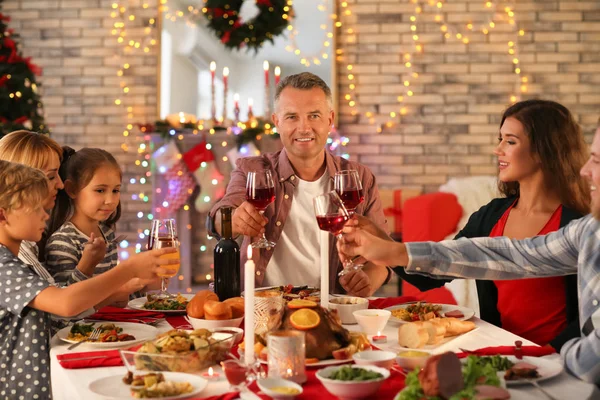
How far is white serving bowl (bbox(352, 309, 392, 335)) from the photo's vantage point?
205 centimetres

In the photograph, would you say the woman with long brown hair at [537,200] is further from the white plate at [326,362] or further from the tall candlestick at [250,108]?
the tall candlestick at [250,108]

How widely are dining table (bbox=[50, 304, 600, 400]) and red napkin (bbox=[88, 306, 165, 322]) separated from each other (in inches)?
3.2

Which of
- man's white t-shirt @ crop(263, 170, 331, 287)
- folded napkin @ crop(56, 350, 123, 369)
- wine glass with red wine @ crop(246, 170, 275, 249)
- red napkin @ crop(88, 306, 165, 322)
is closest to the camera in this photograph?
folded napkin @ crop(56, 350, 123, 369)

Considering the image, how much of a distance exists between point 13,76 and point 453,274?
15.3ft

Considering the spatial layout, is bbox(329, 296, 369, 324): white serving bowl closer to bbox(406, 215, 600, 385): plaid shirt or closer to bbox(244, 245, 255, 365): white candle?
bbox(406, 215, 600, 385): plaid shirt

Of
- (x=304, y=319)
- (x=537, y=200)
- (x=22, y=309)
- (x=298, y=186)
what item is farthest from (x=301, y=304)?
(x=298, y=186)

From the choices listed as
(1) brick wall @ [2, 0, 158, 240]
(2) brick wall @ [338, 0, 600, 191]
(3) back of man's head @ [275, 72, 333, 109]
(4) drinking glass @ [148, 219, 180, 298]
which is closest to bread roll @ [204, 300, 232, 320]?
(4) drinking glass @ [148, 219, 180, 298]

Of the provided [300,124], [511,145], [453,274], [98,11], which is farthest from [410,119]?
[453,274]

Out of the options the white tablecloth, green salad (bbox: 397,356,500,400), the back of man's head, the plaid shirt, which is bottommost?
the white tablecloth

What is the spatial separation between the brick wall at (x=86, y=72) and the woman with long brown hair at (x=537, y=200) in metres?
4.73

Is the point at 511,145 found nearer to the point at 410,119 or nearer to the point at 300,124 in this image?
the point at 300,124

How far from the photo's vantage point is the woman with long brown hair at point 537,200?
2.49 metres

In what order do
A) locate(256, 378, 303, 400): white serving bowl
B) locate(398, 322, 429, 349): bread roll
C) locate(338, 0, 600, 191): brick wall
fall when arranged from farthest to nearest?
locate(338, 0, 600, 191): brick wall, locate(398, 322, 429, 349): bread roll, locate(256, 378, 303, 400): white serving bowl

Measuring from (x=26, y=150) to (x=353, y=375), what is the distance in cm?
181
